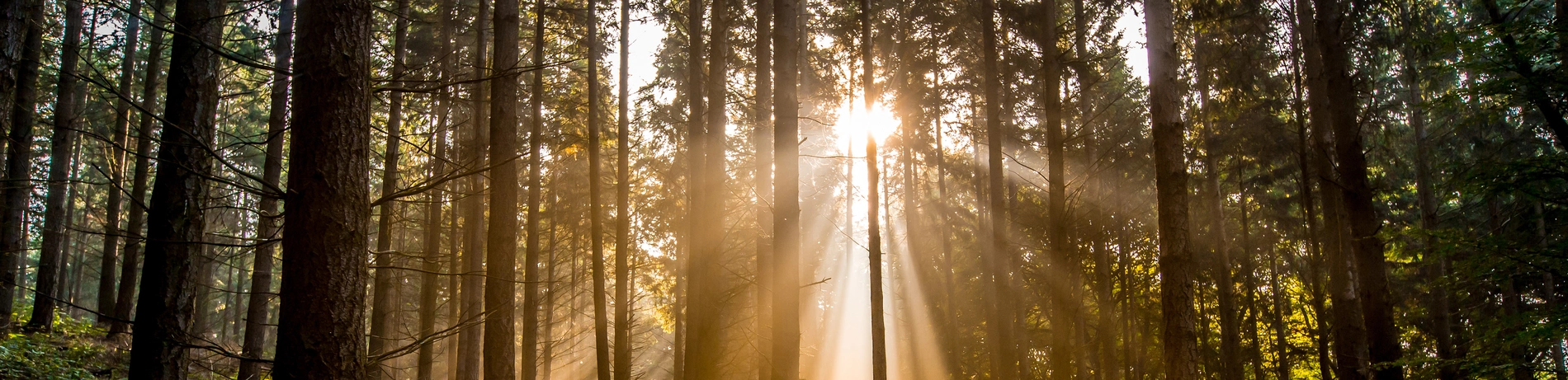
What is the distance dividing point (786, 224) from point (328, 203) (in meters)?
5.17

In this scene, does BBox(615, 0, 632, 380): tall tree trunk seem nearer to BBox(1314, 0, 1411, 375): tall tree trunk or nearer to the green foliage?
the green foliage

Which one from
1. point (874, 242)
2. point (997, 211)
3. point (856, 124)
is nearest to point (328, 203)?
point (874, 242)

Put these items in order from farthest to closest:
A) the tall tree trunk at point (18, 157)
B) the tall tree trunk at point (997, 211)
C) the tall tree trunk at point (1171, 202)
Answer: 1. the tall tree trunk at point (997, 211)
2. the tall tree trunk at point (18, 157)
3. the tall tree trunk at point (1171, 202)

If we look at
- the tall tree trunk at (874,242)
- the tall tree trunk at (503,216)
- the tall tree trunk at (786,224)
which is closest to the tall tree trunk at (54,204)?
the tall tree trunk at (503,216)

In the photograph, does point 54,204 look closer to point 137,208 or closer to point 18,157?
point 137,208

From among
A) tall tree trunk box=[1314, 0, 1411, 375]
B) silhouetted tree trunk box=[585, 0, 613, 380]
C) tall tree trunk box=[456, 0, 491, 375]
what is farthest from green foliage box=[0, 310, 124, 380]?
tall tree trunk box=[1314, 0, 1411, 375]

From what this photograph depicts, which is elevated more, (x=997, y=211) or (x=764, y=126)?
(x=764, y=126)

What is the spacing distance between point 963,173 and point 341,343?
64.6 feet

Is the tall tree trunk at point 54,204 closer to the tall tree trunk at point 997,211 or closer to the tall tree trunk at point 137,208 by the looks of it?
the tall tree trunk at point 137,208

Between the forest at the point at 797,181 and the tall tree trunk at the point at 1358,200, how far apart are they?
0.03m

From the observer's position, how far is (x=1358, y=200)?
860 cm

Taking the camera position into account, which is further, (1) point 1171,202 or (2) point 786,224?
(2) point 786,224

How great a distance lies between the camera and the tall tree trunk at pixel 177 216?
6.95 metres

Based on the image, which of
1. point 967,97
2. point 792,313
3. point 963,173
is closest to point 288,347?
point 792,313
